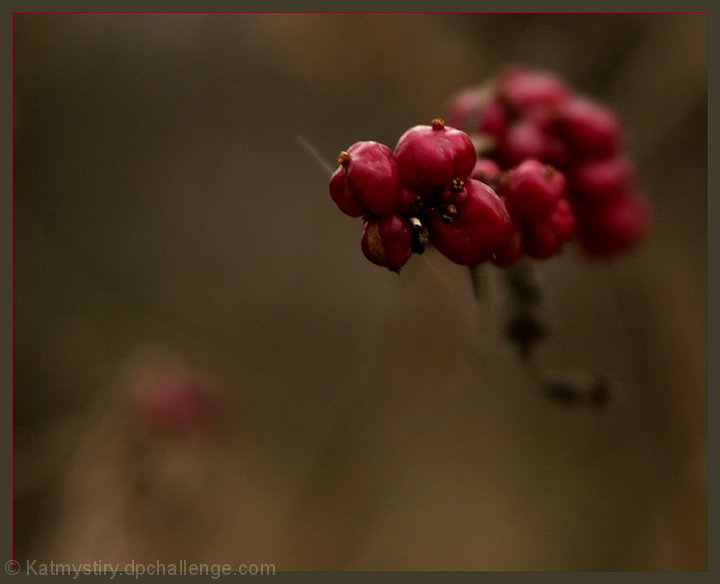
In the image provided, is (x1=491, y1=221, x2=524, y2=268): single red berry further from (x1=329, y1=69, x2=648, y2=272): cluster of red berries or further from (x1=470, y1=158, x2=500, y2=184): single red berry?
(x1=470, y1=158, x2=500, y2=184): single red berry

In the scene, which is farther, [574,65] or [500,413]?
[500,413]

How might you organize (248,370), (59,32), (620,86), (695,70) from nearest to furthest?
1. (695,70)
2. (620,86)
3. (59,32)
4. (248,370)

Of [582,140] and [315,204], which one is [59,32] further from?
[582,140]

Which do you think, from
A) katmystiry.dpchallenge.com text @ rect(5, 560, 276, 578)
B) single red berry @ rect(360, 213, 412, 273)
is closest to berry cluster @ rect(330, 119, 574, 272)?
single red berry @ rect(360, 213, 412, 273)

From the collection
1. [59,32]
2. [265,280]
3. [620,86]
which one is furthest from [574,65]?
[59,32]

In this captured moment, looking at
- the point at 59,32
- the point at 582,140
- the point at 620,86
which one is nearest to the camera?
the point at 582,140
